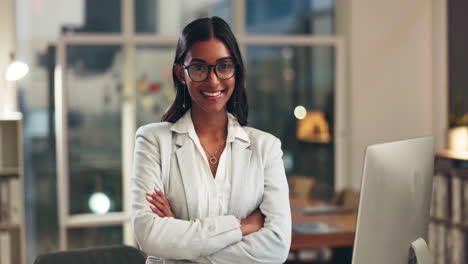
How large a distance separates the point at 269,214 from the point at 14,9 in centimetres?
492

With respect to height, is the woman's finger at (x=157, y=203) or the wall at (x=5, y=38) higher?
the wall at (x=5, y=38)

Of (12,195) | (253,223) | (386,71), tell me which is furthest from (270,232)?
(386,71)

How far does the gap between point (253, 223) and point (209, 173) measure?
0.76ft

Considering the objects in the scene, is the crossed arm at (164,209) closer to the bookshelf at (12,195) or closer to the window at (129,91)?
the bookshelf at (12,195)

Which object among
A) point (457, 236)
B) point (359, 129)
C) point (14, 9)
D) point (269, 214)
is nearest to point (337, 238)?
point (457, 236)

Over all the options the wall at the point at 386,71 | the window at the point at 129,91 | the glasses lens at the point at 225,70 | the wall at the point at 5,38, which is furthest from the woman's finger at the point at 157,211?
the wall at the point at 386,71

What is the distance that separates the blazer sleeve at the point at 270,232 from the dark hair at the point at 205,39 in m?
0.19

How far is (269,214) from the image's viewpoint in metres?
2.23

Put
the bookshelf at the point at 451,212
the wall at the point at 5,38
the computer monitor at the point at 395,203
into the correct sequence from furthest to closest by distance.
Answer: the wall at the point at 5,38, the bookshelf at the point at 451,212, the computer monitor at the point at 395,203

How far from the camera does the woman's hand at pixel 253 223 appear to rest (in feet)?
7.22

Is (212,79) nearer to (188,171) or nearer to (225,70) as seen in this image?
(225,70)

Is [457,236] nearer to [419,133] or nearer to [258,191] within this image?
[419,133]

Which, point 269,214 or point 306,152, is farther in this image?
point 306,152

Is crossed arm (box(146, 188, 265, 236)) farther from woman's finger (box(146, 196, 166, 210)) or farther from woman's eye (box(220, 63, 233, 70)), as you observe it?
woman's eye (box(220, 63, 233, 70))
